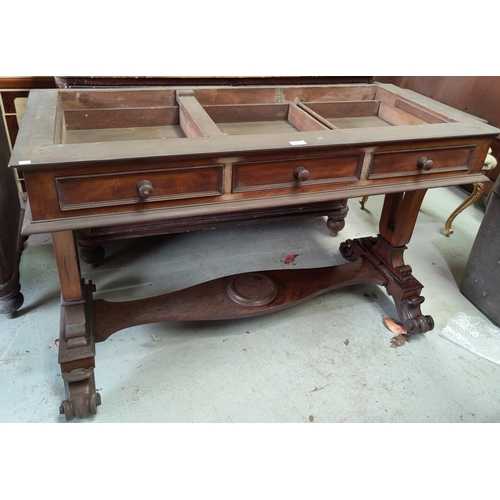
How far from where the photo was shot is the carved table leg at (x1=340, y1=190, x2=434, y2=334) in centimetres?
219

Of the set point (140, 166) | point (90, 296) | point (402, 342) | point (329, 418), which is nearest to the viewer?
point (140, 166)

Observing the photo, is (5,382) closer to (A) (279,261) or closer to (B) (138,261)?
(B) (138,261)

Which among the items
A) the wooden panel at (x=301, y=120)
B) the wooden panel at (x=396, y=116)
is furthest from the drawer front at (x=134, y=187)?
the wooden panel at (x=396, y=116)

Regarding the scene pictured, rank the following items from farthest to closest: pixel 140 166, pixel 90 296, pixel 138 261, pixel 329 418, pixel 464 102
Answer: pixel 464 102 < pixel 138 261 < pixel 90 296 < pixel 329 418 < pixel 140 166

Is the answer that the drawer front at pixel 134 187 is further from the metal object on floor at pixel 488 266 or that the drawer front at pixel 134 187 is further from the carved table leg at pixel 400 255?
the metal object on floor at pixel 488 266

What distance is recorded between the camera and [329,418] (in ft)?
5.92

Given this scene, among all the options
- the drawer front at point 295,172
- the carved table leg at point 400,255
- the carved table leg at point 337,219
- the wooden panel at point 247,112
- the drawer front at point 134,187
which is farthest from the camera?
the carved table leg at point 337,219

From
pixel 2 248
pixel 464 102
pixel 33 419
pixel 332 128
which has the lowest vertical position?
pixel 33 419

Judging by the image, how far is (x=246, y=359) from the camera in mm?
2045

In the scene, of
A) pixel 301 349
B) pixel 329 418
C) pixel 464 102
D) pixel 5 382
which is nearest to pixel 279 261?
pixel 301 349

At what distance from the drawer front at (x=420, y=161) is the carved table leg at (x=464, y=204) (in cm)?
124

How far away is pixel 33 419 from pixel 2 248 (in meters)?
0.82

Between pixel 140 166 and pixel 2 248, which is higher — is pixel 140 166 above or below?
above

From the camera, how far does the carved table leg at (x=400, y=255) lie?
7.18ft
